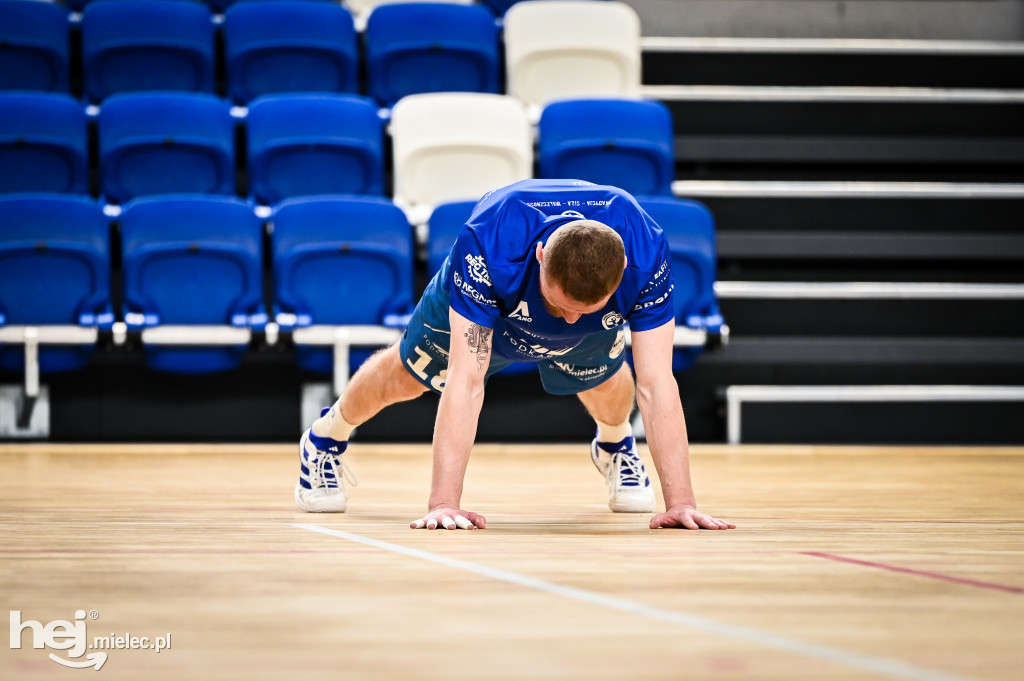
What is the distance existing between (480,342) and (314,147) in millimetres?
1944

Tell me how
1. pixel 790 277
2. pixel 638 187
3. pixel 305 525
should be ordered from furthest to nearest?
pixel 790 277, pixel 638 187, pixel 305 525

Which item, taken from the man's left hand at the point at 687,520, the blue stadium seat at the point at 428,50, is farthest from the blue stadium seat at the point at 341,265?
the man's left hand at the point at 687,520

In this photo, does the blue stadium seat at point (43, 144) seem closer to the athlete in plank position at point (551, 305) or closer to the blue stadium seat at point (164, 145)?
the blue stadium seat at point (164, 145)

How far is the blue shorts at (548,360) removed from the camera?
1.33 metres


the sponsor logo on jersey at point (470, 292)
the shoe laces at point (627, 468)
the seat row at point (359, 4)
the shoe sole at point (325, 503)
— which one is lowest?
the shoe sole at point (325, 503)

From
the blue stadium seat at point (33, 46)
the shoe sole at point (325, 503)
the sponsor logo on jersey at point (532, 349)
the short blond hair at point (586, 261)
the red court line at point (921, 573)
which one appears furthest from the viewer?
the blue stadium seat at point (33, 46)

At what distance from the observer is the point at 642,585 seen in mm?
752

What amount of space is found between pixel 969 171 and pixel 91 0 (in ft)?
8.84

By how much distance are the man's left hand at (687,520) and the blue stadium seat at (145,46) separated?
2.57 meters

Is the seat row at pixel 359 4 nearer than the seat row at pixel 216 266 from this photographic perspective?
No

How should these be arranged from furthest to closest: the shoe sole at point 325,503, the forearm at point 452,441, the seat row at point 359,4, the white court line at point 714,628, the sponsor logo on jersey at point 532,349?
the seat row at point 359,4
the shoe sole at point 325,503
the sponsor logo on jersey at point 532,349
the forearm at point 452,441
the white court line at point 714,628

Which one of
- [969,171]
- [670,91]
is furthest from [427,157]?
[969,171]

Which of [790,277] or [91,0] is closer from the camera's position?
[790,277]

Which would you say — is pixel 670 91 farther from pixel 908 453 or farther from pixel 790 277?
pixel 908 453
